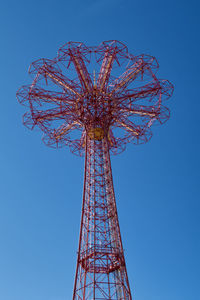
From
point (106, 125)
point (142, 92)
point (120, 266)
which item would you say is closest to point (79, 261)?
point (120, 266)

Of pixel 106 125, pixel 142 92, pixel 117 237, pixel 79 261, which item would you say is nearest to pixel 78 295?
pixel 79 261

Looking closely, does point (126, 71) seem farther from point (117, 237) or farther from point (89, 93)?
point (117, 237)

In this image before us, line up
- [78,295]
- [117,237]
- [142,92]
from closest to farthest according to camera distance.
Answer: [78,295] < [117,237] < [142,92]

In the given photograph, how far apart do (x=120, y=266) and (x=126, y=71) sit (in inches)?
645

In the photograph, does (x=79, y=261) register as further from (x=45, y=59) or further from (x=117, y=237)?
(x=45, y=59)

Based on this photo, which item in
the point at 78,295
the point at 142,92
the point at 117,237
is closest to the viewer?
the point at 78,295

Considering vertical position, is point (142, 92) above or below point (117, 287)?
above

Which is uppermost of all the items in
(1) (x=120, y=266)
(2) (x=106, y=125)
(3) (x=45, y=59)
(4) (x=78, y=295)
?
(3) (x=45, y=59)

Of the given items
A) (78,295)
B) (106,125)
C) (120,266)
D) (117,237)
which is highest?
(106,125)

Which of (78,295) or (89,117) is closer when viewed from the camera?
(78,295)

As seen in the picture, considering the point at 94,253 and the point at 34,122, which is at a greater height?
the point at 34,122

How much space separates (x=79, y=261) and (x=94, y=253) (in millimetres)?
1221

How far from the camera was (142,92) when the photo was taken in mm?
32469

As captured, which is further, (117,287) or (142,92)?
(142,92)
